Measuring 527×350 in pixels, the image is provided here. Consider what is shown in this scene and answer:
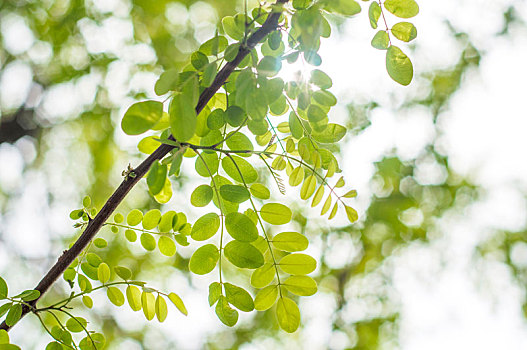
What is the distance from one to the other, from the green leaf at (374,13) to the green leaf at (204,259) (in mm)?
501

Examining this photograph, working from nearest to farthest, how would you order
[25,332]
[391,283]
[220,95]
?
[220,95] < [25,332] < [391,283]

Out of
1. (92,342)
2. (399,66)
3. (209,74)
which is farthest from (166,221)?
(399,66)

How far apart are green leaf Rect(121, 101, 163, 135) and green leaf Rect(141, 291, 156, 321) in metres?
0.36

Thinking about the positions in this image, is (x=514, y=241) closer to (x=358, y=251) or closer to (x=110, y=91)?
(x=358, y=251)

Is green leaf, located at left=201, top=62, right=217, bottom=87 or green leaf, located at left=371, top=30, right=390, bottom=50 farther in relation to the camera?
green leaf, located at left=371, top=30, right=390, bottom=50

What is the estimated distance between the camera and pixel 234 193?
0.69 m

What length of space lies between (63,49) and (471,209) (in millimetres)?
6406

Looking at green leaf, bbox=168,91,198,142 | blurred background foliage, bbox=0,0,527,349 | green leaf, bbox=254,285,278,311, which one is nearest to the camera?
green leaf, bbox=168,91,198,142

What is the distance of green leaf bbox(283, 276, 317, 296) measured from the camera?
0.72 meters

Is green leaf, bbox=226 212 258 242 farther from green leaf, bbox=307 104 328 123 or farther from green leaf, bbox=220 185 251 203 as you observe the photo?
green leaf, bbox=307 104 328 123

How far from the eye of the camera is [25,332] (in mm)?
5047

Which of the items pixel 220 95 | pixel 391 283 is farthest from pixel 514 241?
pixel 220 95

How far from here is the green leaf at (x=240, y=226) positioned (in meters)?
0.65

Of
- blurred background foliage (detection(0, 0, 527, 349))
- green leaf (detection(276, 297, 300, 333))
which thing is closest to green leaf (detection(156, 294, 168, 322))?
green leaf (detection(276, 297, 300, 333))
